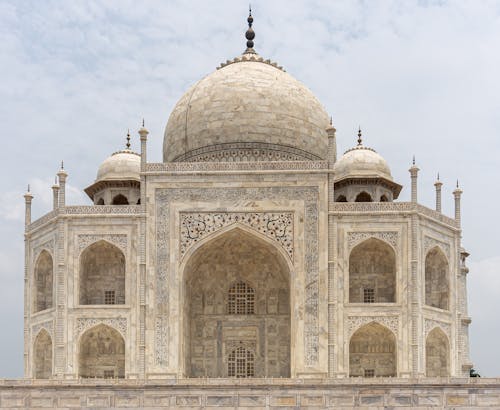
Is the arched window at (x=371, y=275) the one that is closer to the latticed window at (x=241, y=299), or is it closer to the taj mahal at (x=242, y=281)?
the taj mahal at (x=242, y=281)

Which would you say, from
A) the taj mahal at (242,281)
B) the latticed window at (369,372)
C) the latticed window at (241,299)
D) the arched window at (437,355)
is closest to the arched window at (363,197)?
the taj mahal at (242,281)

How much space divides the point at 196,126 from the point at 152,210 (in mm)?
4085

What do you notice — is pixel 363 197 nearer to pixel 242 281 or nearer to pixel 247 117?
pixel 247 117

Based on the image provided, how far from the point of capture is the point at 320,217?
84.0 ft

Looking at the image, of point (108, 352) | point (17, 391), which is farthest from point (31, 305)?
point (17, 391)

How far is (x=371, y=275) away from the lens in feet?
86.4

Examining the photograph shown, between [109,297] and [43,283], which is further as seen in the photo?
[43,283]

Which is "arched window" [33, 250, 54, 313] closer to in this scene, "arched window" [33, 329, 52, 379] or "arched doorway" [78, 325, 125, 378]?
"arched window" [33, 329, 52, 379]

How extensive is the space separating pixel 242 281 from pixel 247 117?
192 inches

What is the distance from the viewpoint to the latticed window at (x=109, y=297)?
86.6ft

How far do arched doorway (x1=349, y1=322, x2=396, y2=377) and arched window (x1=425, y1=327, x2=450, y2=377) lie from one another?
1.34m

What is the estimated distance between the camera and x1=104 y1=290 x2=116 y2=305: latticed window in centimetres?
2639

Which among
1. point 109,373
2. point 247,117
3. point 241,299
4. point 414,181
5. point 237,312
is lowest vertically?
point 109,373

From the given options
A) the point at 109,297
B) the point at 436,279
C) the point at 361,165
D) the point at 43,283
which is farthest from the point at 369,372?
the point at 43,283
